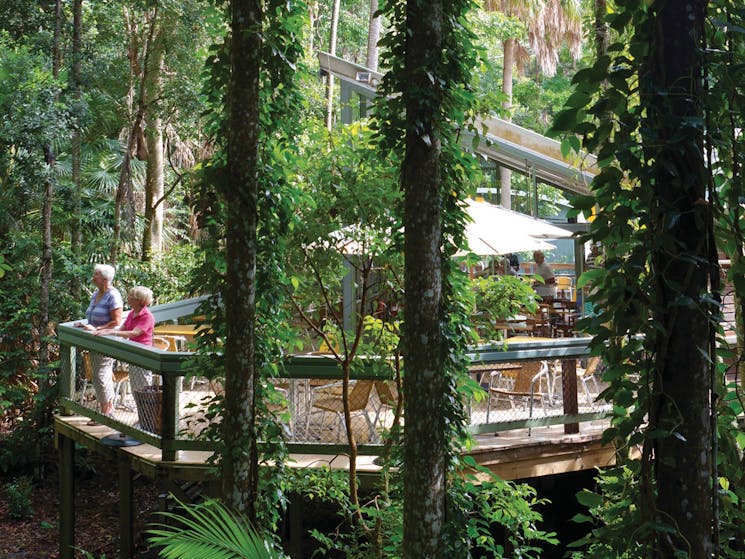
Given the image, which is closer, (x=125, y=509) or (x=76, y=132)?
(x=125, y=509)

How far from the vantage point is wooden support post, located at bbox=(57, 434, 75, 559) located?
10.2 meters

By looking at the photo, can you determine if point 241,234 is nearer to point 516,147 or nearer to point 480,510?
point 480,510

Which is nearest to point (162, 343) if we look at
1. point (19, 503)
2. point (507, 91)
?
point (19, 503)

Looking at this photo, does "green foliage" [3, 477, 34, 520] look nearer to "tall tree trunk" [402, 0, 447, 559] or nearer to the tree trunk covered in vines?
"tall tree trunk" [402, 0, 447, 559]

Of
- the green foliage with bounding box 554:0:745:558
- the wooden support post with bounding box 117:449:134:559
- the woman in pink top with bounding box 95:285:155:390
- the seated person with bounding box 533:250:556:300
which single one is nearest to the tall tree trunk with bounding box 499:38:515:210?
the seated person with bounding box 533:250:556:300

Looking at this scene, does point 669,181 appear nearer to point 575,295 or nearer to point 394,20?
point 394,20

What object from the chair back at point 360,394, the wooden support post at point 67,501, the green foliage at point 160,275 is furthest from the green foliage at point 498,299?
the green foliage at point 160,275

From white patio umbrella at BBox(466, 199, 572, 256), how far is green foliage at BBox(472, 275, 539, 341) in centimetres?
335

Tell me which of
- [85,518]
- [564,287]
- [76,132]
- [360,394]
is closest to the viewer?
[360,394]

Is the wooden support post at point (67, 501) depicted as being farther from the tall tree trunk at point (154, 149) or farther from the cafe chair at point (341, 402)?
the tall tree trunk at point (154, 149)

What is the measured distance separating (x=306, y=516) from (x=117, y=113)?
10726 millimetres

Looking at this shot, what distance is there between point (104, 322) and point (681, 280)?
25.0 feet

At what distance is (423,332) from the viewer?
3.96 m

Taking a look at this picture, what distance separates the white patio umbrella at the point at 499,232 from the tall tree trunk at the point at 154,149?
8.39 meters
